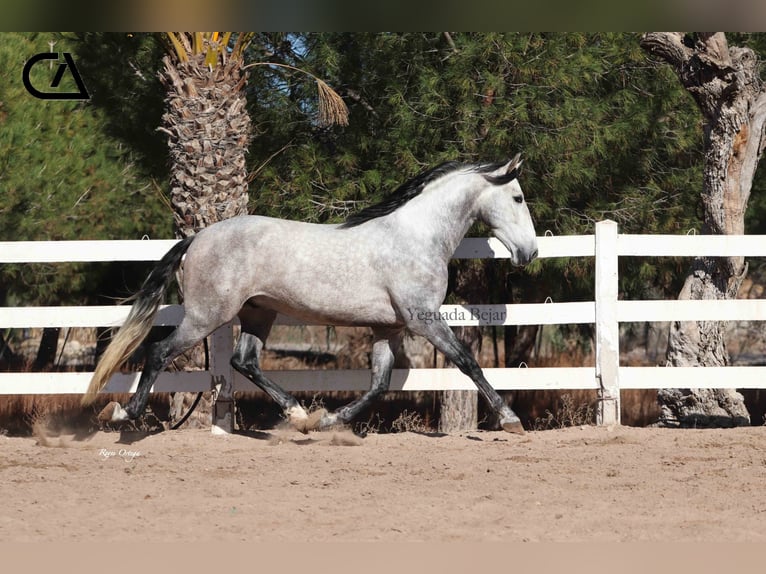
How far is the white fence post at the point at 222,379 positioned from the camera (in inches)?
283

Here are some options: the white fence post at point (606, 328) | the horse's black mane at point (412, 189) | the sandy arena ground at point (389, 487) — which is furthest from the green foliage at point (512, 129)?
the sandy arena ground at point (389, 487)

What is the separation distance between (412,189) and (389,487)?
264 cm

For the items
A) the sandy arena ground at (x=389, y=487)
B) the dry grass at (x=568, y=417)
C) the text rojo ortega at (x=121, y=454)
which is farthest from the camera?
the dry grass at (x=568, y=417)

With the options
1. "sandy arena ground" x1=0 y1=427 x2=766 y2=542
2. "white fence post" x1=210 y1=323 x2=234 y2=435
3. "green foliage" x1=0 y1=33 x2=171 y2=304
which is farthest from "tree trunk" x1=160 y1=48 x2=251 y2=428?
"green foliage" x1=0 y1=33 x2=171 y2=304

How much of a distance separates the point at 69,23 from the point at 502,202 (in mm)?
4944

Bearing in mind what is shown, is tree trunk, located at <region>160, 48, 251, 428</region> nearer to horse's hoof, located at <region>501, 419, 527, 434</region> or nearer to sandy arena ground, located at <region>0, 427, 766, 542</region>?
sandy arena ground, located at <region>0, 427, 766, 542</region>

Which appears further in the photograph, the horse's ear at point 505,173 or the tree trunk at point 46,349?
the tree trunk at point 46,349

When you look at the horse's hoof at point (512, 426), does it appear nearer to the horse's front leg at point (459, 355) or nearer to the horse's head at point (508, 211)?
the horse's front leg at point (459, 355)

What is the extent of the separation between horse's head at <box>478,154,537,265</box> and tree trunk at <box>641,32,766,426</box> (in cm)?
228

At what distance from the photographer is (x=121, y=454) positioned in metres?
6.27

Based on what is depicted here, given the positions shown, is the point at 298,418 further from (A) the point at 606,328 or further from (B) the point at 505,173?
(A) the point at 606,328

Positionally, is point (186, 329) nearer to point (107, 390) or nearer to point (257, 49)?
point (107, 390)

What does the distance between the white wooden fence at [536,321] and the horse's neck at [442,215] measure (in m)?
0.80

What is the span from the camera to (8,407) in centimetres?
1048
